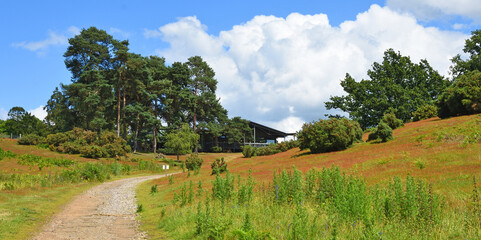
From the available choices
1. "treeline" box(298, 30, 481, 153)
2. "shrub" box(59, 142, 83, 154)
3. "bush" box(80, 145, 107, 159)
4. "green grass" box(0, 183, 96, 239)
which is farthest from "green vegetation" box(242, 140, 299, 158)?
"green grass" box(0, 183, 96, 239)

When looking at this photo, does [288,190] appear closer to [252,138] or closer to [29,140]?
[29,140]

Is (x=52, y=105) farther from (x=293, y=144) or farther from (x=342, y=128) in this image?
(x=342, y=128)

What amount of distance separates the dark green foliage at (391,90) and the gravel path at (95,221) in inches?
1650

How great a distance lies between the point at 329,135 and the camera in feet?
97.0

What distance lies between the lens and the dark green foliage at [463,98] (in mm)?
31200

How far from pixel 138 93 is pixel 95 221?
56266 millimetres

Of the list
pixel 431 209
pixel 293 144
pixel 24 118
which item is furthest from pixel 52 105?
pixel 431 209

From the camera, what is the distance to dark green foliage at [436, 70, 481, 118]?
3120 cm

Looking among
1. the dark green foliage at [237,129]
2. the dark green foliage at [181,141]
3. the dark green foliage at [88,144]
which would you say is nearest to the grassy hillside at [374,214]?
the dark green foliage at [88,144]

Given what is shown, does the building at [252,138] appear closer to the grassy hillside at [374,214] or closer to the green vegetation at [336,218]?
the grassy hillside at [374,214]

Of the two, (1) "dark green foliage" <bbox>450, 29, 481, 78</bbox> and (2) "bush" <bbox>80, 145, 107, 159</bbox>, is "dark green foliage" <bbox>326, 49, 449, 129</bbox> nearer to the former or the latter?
(1) "dark green foliage" <bbox>450, 29, 481, 78</bbox>

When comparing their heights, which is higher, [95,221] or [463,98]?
[463,98]

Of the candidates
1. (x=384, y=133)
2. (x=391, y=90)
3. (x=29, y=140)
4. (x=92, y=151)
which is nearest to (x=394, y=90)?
(x=391, y=90)

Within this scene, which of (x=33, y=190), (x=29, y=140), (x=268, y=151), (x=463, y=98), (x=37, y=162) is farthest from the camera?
(x=29, y=140)
